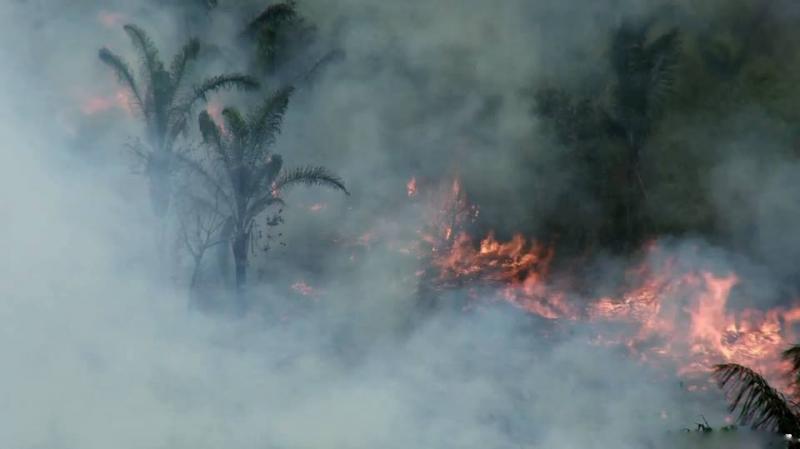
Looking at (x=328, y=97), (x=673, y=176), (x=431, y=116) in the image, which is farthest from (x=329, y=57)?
(x=673, y=176)

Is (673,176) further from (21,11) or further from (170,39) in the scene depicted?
(21,11)

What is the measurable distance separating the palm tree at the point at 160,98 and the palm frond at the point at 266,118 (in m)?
0.82

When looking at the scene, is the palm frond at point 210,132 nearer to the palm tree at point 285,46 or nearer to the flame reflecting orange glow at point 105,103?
the flame reflecting orange glow at point 105,103

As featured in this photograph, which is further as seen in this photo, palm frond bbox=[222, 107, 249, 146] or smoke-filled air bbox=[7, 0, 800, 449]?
palm frond bbox=[222, 107, 249, 146]

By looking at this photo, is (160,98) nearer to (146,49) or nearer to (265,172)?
(146,49)

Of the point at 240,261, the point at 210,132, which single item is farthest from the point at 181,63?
the point at 240,261

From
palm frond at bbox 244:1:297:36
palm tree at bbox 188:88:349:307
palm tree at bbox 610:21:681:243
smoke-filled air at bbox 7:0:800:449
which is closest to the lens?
smoke-filled air at bbox 7:0:800:449

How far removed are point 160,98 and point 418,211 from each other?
7200mm

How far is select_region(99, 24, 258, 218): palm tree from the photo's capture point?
17.7 m

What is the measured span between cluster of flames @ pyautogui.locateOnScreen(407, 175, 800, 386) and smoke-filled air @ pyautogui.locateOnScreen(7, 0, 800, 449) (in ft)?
0.19

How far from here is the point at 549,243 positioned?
21.4m

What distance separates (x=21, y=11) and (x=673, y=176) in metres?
16.0

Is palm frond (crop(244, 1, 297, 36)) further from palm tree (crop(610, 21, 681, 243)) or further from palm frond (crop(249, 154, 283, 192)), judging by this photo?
palm tree (crop(610, 21, 681, 243))

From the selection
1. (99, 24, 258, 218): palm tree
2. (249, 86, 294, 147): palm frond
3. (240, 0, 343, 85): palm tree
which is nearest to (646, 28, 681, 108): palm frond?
(240, 0, 343, 85): palm tree
